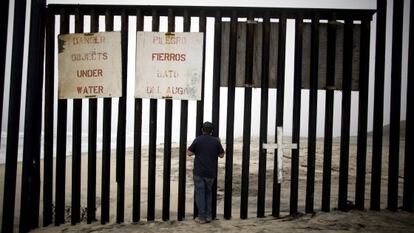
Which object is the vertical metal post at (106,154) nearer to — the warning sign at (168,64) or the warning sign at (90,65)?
the warning sign at (90,65)

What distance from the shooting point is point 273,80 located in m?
5.13

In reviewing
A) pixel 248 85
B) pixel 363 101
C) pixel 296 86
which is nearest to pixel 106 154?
pixel 248 85

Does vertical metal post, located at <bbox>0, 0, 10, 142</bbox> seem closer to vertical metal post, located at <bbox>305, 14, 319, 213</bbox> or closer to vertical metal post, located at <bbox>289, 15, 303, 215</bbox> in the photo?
vertical metal post, located at <bbox>289, 15, 303, 215</bbox>

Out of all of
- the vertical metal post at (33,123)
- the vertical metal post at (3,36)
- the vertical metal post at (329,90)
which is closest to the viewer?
the vertical metal post at (3,36)

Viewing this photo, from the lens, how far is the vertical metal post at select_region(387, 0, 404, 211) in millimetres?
5074

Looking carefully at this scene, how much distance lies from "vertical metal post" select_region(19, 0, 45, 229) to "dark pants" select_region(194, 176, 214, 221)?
2.74 m

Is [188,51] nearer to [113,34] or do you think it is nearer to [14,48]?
[113,34]

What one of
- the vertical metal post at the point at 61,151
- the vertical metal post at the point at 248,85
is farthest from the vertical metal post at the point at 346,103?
the vertical metal post at the point at 61,151

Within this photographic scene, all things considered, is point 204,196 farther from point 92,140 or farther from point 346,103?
point 346,103

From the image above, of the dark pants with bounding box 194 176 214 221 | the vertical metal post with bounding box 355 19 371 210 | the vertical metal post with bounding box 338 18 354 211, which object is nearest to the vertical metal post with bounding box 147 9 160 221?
the dark pants with bounding box 194 176 214 221

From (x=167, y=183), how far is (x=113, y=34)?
269cm

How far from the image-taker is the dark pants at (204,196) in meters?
5.06

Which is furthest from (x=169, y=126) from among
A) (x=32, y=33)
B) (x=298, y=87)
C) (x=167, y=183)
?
(x=32, y=33)

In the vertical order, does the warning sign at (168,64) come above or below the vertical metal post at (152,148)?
above
